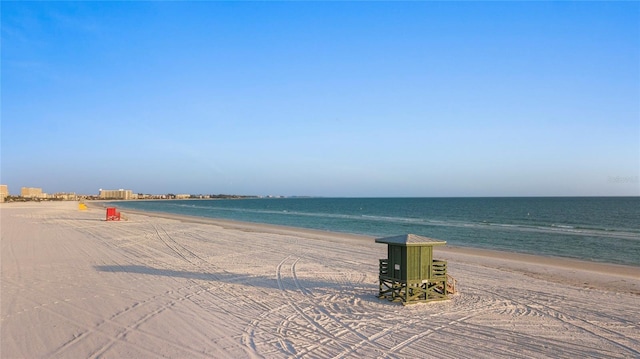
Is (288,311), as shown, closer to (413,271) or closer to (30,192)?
(413,271)

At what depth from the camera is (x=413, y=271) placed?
10.1m

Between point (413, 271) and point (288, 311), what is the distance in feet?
9.94

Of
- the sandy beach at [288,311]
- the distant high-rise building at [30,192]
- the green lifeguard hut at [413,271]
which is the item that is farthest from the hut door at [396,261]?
the distant high-rise building at [30,192]

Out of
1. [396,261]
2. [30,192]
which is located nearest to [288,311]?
[396,261]

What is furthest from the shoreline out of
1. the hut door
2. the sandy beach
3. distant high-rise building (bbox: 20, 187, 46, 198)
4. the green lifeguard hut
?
distant high-rise building (bbox: 20, 187, 46, 198)

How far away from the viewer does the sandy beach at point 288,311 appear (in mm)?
7273

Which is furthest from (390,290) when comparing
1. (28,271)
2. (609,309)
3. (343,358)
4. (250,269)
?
(28,271)

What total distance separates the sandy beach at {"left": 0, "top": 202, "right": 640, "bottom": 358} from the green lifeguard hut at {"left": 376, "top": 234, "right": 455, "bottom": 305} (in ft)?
1.23

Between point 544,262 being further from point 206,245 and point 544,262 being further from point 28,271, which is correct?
point 28,271

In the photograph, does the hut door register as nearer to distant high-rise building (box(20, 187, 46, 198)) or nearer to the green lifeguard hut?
the green lifeguard hut

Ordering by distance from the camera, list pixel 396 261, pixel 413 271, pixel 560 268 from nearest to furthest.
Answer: pixel 413 271
pixel 396 261
pixel 560 268

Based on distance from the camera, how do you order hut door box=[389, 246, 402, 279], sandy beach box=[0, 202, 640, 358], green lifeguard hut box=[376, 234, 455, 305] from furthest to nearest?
hut door box=[389, 246, 402, 279]
green lifeguard hut box=[376, 234, 455, 305]
sandy beach box=[0, 202, 640, 358]

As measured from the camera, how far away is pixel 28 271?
45.1ft

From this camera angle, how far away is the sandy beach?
23.9 ft
